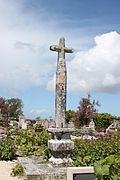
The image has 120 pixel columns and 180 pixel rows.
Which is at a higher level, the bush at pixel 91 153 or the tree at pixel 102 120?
the tree at pixel 102 120

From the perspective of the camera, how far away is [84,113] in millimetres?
41250

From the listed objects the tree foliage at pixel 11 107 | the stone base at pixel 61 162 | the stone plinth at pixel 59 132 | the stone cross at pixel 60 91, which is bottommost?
the stone base at pixel 61 162

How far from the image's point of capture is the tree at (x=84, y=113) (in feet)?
135

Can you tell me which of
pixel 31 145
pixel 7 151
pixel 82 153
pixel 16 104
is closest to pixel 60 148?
pixel 82 153

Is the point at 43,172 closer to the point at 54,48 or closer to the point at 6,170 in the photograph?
the point at 6,170

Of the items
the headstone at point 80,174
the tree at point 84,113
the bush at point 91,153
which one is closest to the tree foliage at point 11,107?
the tree at point 84,113

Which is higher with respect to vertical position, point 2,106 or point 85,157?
point 2,106

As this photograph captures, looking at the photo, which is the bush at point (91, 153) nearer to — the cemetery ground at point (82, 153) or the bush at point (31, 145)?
the cemetery ground at point (82, 153)

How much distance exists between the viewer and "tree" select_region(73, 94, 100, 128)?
135ft

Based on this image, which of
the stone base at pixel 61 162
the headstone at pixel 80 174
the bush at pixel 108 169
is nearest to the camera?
the bush at pixel 108 169

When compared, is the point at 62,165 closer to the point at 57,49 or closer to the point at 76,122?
the point at 57,49

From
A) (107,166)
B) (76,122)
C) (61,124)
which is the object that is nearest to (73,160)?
(61,124)

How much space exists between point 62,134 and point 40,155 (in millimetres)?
3604

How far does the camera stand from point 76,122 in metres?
40.7
